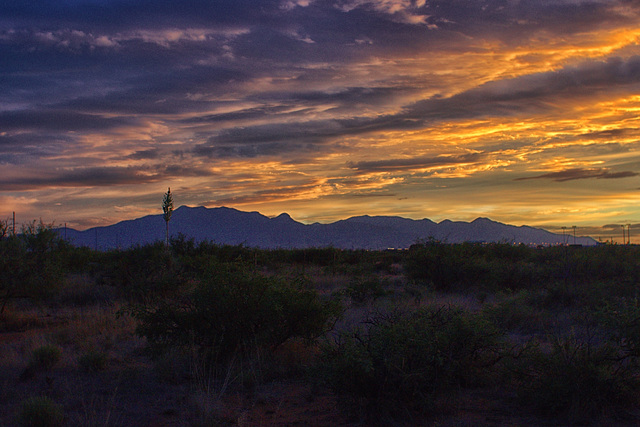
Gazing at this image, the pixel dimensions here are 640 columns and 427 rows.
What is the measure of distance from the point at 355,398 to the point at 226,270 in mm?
4251

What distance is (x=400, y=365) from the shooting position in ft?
22.2

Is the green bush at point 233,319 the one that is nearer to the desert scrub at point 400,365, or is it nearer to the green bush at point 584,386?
the desert scrub at point 400,365

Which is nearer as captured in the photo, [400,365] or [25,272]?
[400,365]

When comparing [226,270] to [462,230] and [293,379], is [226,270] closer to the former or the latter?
[293,379]

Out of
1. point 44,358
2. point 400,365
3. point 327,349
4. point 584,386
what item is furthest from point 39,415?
point 584,386

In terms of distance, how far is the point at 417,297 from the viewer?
18.9m

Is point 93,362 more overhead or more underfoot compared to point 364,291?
more underfoot

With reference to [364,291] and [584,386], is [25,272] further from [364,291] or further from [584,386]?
[584,386]

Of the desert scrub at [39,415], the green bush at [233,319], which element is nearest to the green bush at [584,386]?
the green bush at [233,319]

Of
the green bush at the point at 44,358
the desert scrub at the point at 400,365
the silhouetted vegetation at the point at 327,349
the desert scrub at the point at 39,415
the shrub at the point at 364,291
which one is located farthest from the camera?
the shrub at the point at 364,291

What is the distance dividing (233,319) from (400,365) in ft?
12.9

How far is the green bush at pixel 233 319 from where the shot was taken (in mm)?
9570

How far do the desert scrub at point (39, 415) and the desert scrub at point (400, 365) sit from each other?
3571 millimetres

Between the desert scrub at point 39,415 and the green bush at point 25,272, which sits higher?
the green bush at point 25,272
